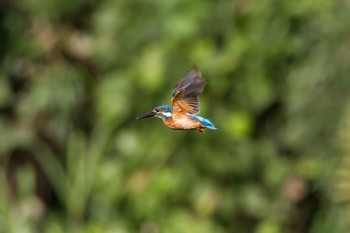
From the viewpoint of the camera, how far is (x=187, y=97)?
88 centimetres

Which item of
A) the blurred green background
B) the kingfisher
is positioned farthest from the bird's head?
the blurred green background

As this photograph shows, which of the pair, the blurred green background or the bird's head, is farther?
the blurred green background

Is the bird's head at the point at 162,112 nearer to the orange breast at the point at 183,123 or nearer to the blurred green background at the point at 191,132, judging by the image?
the orange breast at the point at 183,123

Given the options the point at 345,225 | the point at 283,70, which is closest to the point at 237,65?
the point at 283,70

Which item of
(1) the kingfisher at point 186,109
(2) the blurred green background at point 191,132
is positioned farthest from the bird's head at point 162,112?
(2) the blurred green background at point 191,132

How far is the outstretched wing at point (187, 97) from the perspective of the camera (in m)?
0.87

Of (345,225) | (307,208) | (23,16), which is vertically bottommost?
(345,225)

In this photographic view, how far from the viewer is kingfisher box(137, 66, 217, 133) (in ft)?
2.83

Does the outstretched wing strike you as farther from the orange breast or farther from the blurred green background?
the blurred green background

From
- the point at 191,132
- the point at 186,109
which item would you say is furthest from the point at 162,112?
the point at 191,132

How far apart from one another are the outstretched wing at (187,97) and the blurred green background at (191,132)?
138 inches

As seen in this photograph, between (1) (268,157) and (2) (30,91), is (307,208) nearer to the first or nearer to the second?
(1) (268,157)

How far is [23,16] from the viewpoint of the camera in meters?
5.50

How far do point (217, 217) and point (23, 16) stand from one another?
184 cm
